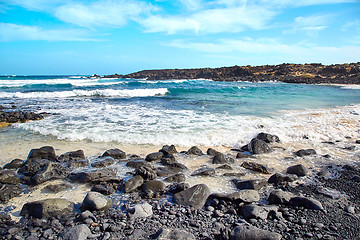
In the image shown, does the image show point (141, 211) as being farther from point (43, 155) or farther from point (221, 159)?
point (43, 155)

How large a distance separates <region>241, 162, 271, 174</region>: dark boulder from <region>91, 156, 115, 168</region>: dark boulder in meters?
2.93

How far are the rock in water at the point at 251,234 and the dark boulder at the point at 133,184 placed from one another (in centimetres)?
185

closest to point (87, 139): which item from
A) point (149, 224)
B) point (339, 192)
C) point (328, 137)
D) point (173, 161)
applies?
point (173, 161)

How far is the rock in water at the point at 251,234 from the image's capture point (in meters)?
2.46

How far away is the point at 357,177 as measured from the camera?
4094mm

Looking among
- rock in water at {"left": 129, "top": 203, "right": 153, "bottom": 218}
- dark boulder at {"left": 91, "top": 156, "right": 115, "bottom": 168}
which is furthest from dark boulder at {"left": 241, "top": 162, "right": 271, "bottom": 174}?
dark boulder at {"left": 91, "top": 156, "right": 115, "bottom": 168}

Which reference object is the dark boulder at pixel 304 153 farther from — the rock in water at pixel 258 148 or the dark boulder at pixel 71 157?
the dark boulder at pixel 71 157

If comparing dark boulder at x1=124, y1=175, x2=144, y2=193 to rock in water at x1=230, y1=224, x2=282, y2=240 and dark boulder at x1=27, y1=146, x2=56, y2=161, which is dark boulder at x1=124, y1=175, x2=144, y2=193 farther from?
dark boulder at x1=27, y1=146, x2=56, y2=161

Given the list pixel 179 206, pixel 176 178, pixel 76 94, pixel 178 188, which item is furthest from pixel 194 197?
pixel 76 94

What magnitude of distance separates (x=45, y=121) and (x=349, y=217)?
10382mm

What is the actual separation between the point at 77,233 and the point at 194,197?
5.24 ft

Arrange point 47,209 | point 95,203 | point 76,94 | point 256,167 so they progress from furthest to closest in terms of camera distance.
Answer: point 76,94 → point 256,167 → point 95,203 → point 47,209

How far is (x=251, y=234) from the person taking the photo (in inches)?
97.8

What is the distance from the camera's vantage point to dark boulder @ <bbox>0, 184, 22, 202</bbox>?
3.47 m
